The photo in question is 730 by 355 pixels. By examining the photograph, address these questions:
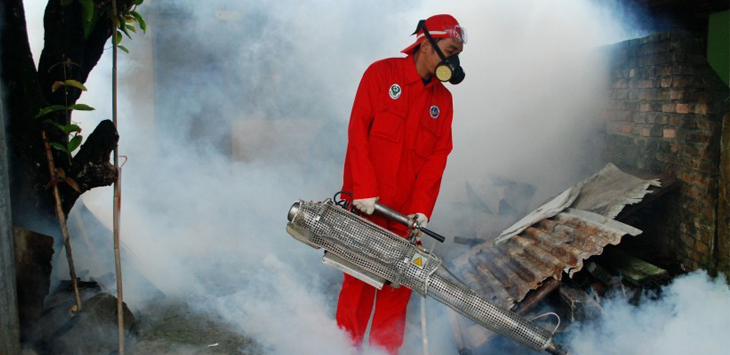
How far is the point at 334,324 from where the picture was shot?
13.6ft

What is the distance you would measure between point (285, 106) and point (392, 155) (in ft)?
13.6

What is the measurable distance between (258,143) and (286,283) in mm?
2944

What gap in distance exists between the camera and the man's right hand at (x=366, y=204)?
3.50m

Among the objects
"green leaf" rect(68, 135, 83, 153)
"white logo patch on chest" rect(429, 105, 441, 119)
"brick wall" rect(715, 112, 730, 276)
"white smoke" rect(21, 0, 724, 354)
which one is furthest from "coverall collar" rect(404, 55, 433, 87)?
"white smoke" rect(21, 0, 724, 354)

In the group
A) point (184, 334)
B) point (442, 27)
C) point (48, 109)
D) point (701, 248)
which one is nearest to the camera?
point (48, 109)

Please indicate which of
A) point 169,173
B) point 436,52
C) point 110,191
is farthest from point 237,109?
point 436,52

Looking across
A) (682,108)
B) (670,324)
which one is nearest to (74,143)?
(670,324)

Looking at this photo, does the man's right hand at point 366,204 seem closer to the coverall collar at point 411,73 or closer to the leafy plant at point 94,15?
the coverall collar at point 411,73

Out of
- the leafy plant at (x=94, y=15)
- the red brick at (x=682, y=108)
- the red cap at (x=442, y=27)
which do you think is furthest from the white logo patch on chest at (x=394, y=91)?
the red brick at (x=682, y=108)

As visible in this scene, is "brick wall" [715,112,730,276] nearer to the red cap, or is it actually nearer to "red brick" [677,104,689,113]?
"red brick" [677,104,689,113]

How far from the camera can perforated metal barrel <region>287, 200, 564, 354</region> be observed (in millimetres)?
3188

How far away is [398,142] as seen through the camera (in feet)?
12.1

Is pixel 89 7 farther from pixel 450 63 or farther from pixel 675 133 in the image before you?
pixel 675 133

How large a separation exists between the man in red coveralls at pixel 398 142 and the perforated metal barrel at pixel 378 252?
32cm
